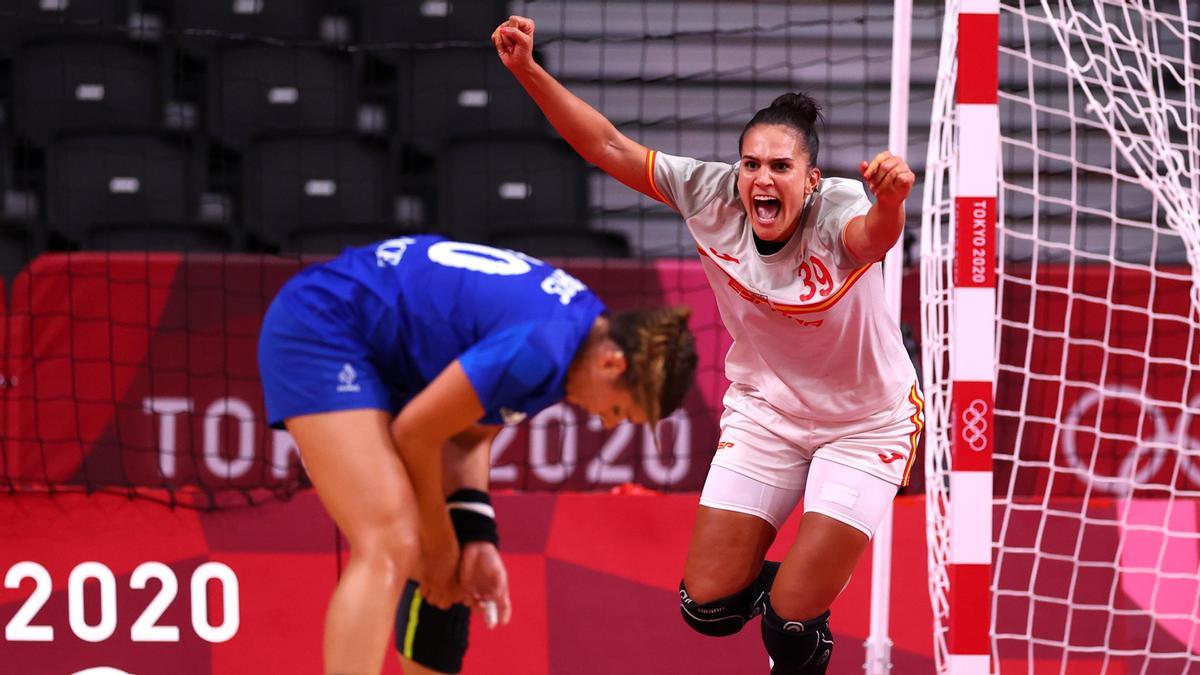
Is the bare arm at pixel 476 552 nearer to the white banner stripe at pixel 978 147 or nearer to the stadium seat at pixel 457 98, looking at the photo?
the white banner stripe at pixel 978 147

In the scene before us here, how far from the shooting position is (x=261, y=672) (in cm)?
498

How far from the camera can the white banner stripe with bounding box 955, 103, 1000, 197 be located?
12.1ft

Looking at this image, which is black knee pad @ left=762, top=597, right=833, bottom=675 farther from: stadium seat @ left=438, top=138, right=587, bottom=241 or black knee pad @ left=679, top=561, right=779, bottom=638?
stadium seat @ left=438, top=138, right=587, bottom=241

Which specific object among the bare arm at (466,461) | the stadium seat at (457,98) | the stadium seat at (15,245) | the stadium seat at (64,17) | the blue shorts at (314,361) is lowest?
the bare arm at (466,461)

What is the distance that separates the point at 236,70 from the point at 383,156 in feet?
3.59

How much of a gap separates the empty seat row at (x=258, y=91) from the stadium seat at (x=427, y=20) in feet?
0.86

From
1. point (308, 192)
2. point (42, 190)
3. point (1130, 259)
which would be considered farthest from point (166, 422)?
point (1130, 259)

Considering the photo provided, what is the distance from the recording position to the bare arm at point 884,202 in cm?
338

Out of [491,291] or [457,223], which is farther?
[457,223]

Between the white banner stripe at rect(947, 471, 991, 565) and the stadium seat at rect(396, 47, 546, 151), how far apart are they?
4.32 m

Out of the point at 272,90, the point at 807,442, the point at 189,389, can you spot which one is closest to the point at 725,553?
the point at 807,442

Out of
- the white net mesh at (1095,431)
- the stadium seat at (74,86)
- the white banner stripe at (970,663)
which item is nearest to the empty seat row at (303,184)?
the stadium seat at (74,86)

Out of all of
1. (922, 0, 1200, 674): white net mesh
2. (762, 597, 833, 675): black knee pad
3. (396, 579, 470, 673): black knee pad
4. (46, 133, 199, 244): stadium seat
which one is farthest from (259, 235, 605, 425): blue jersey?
(46, 133, 199, 244): stadium seat

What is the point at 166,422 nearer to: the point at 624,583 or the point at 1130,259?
the point at 624,583
